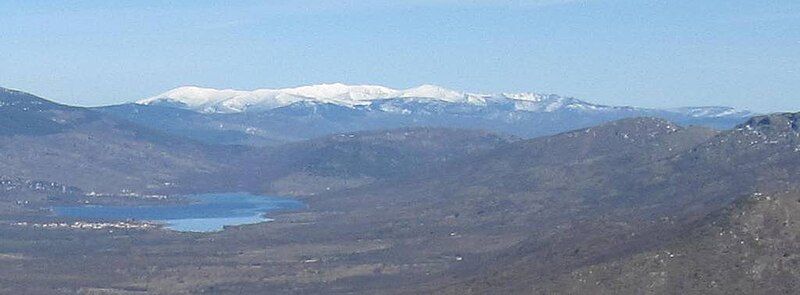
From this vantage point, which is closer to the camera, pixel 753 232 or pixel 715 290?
pixel 715 290

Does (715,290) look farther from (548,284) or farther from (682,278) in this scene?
(548,284)

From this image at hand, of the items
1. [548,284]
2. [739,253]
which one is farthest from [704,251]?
[548,284]

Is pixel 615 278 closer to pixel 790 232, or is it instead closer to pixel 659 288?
pixel 659 288

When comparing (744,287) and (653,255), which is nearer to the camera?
(744,287)

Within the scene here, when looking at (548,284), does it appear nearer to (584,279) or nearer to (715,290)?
(584,279)

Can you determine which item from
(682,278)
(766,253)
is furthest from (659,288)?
(766,253)

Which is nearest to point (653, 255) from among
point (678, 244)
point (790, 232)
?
point (678, 244)

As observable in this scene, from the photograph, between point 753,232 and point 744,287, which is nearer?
point 744,287
